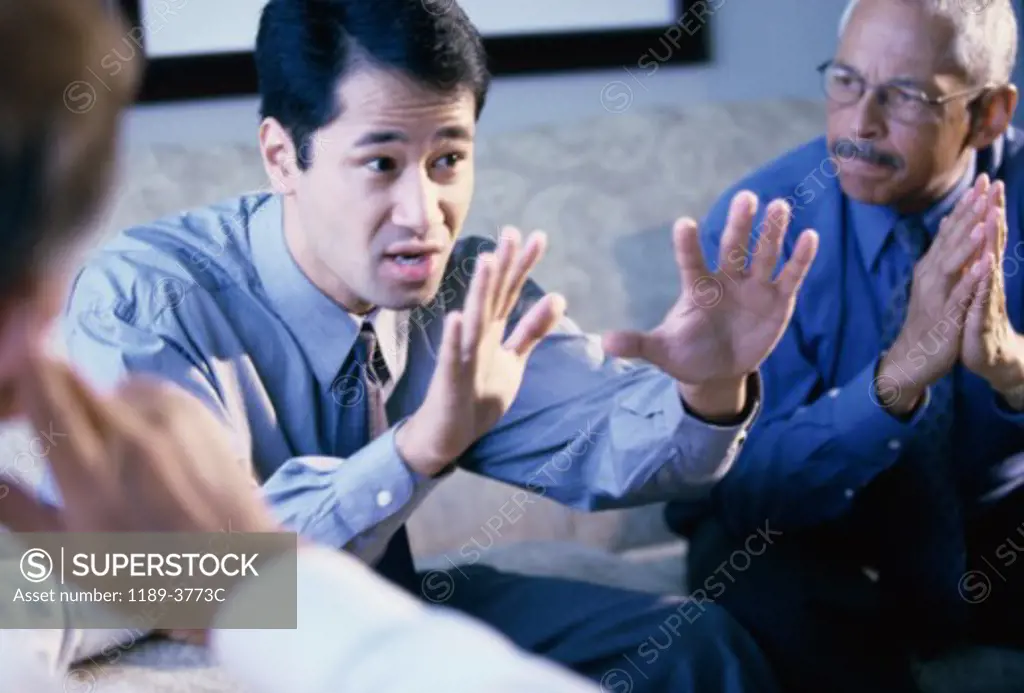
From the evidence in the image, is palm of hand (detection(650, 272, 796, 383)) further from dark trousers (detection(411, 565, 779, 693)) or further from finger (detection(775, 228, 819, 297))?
dark trousers (detection(411, 565, 779, 693))

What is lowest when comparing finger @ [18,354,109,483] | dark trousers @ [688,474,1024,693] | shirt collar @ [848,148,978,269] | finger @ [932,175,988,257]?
dark trousers @ [688,474,1024,693]

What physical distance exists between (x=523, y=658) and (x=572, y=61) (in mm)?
764

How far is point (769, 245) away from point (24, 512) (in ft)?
1.90

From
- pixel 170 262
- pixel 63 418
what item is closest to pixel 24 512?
pixel 63 418

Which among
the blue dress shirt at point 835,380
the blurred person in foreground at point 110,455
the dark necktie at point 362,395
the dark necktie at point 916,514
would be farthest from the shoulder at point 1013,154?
the blurred person in foreground at point 110,455

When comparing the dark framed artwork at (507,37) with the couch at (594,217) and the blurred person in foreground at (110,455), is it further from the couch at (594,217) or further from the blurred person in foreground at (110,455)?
the blurred person in foreground at (110,455)

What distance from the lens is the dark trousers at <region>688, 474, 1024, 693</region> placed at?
102 centimetres

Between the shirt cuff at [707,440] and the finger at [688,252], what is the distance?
0.09 meters

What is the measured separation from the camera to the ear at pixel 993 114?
111cm

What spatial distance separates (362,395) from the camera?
0.89 meters

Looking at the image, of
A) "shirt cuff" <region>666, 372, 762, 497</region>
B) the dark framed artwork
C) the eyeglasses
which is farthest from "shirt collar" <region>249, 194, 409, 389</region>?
the eyeglasses

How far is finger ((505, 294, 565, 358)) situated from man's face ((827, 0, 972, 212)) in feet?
1.19

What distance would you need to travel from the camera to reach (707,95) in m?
1.13

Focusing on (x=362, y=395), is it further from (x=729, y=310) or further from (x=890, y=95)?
(x=890, y=95)
